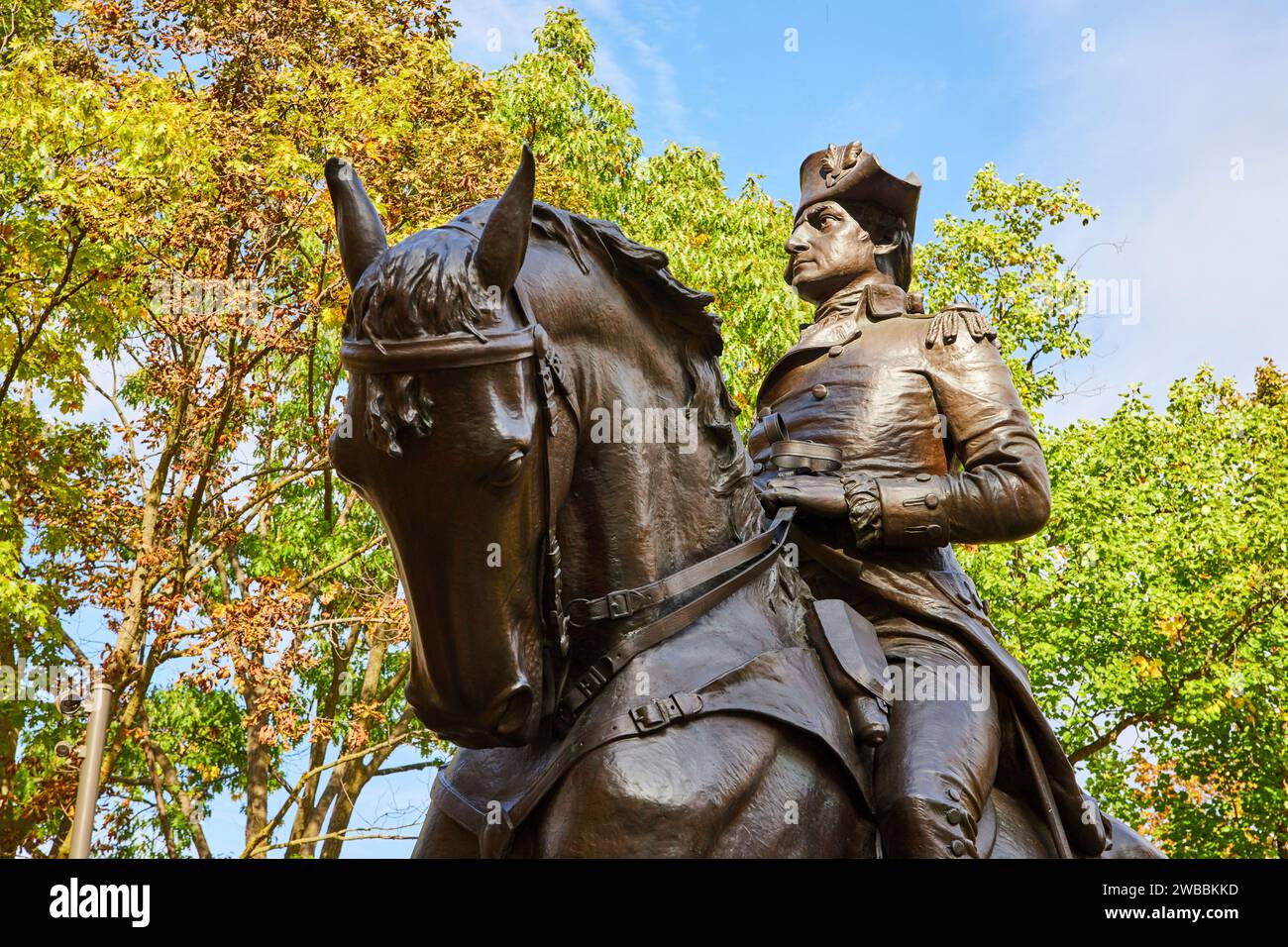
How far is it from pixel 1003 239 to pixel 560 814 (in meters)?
18.9

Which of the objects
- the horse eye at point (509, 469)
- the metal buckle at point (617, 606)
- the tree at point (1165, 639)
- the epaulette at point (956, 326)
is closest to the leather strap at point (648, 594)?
the metal buckle at point (617, 606)

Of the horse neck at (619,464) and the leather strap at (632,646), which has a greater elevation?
the horse neck at (619,464)

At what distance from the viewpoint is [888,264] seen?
5105mm

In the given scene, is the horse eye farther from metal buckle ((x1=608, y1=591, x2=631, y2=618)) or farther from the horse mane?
metal buckle ((x1=608, y1=591, x2=631, y2=618))

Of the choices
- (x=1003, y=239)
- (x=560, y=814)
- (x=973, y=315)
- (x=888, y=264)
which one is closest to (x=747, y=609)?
(x=560, y=814)

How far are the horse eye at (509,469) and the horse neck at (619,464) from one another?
0.35 m

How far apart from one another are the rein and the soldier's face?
165 cm

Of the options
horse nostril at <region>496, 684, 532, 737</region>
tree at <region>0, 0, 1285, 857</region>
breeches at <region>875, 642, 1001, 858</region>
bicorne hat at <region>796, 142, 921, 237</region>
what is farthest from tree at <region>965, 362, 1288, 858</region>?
horse nostril at <region>496, 684, 532, 737</region>

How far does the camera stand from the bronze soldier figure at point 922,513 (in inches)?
138

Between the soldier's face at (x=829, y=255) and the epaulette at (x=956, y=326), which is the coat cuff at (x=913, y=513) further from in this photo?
the soldier's face at (x=829, y=255)

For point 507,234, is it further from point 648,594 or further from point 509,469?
point 648,594
